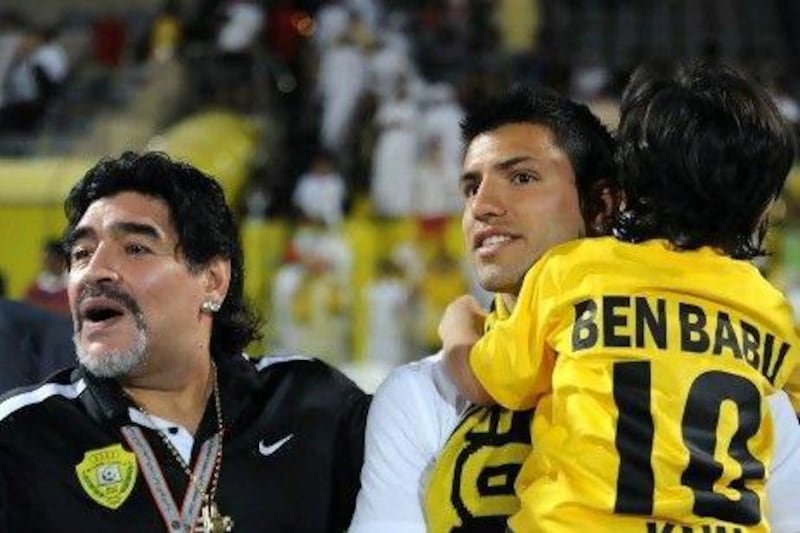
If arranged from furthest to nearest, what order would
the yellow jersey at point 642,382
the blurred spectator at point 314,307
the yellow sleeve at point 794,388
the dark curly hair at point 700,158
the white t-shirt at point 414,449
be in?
1. the blurred spectator at point 314,307
2. the yellow sleeve at point 794,388
3. the white t-shirt at point 414,449
4. the dark curly hair at point 700,158
5. the yellow jersey at point 642,382

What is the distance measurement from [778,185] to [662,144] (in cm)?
25

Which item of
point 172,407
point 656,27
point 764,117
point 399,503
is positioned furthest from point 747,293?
point 656,27

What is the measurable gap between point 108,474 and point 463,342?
0.73 meters

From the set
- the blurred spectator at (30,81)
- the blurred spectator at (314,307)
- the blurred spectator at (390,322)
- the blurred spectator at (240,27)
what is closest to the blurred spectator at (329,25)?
the blurred spectator at (240,27)

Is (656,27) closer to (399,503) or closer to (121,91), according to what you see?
(121,91)

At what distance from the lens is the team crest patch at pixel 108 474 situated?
10.7 ft

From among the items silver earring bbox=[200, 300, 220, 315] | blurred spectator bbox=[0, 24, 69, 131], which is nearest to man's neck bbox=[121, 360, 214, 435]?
silver earring bbox=[200, 300, 220, 315]

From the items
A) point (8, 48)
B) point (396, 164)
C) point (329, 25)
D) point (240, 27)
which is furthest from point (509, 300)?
point (8, 48)

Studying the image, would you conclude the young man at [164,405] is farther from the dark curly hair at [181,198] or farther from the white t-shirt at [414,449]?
the white t-shirt at [414,449]

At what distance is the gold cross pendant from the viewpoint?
3.28m

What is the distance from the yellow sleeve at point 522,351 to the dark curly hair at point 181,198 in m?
0.80

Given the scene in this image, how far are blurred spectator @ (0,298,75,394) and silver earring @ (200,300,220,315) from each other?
599 millimetres

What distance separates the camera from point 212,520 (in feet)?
10.8

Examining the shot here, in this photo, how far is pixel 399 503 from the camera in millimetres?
3145
